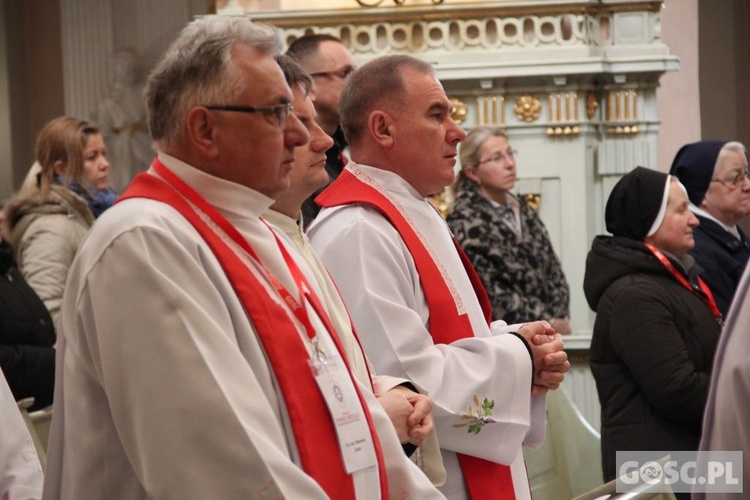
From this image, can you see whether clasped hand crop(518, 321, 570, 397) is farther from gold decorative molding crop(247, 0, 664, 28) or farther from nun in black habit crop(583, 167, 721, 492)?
gold decorative molding crop(247, 0, 664, 28)

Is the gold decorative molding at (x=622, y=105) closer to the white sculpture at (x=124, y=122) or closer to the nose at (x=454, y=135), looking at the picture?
the nose at (x=454, y=135)

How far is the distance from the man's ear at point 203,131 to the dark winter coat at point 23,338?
2554 millimetres

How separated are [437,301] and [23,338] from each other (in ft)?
6.73

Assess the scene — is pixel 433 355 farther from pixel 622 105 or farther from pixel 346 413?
pixel 622 105

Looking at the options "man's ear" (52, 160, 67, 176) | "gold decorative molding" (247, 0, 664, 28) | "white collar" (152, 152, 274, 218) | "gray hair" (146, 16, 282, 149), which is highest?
"gold decorative molding" (247, 0, 664, 28)

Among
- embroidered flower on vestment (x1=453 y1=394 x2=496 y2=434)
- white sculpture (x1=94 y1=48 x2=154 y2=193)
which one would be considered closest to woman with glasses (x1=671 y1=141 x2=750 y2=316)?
embroidered flower on vestment (x1=453 y1=394 x2=496 y2=434)

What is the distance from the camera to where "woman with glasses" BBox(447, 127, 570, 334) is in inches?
219

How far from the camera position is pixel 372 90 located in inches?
129

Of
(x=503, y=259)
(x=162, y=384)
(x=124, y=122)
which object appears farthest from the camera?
(x=124, y=122)

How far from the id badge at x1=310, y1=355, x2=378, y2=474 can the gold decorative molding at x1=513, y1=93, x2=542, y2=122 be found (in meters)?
5.00

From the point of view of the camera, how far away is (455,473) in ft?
9.96

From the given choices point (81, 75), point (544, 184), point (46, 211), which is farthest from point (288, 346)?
point (81, 75)

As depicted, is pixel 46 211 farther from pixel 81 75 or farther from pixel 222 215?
pixel 81 75

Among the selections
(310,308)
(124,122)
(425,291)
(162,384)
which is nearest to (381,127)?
(425,291)
